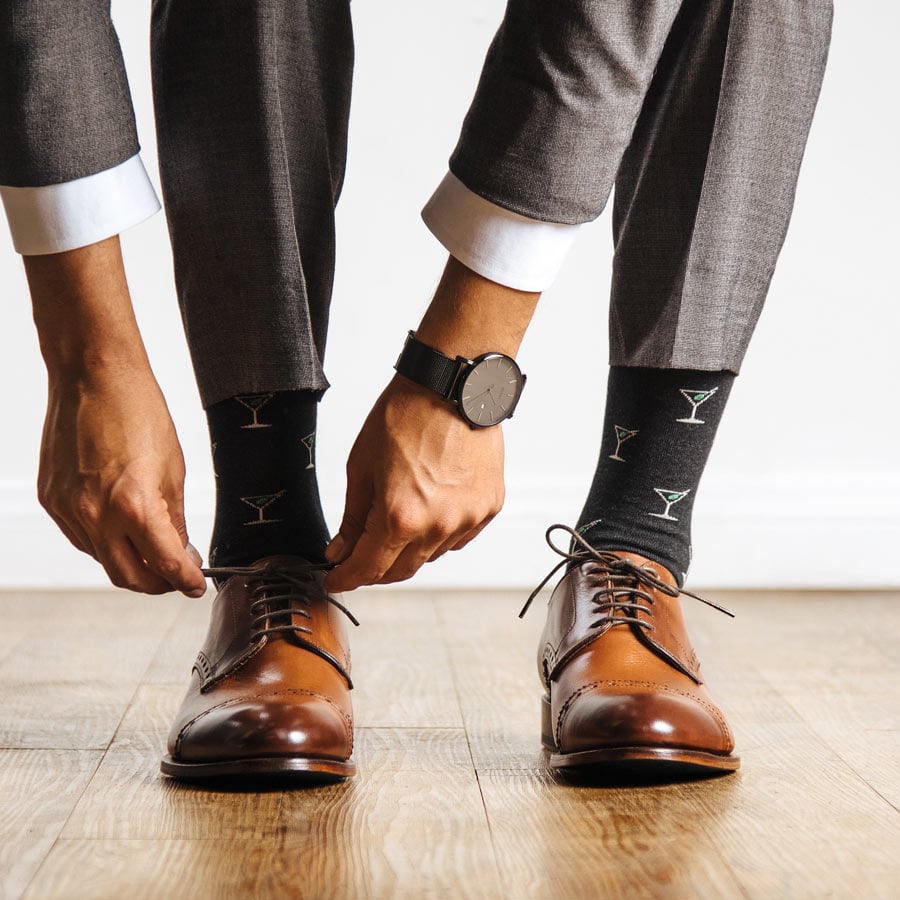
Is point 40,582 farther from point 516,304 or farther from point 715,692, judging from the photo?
point 516,304

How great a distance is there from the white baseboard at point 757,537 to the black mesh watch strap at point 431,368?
94 cm

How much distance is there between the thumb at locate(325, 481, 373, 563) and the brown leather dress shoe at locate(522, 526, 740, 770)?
0.18 metres

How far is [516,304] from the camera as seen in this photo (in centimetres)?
73

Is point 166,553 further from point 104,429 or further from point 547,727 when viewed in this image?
point 547,727

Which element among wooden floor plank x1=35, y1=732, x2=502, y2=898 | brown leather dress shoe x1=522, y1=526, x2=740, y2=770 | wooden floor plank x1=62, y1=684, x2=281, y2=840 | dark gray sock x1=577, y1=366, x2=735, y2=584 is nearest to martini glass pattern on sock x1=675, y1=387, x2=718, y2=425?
dark gray sock x1=577, y1=366, x2=735, y2=584

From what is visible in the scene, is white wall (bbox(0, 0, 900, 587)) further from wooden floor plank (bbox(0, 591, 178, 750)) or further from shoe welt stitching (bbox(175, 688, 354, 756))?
shoe welt stitching (bbox(175, 688, 354, 756))

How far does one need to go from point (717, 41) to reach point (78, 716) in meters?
0.74

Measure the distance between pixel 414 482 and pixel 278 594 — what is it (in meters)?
0.18

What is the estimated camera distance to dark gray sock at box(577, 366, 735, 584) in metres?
0.86

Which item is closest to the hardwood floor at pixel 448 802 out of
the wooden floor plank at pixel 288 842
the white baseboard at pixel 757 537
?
the wooden floor plank at pixel 288 842

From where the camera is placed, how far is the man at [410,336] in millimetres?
695

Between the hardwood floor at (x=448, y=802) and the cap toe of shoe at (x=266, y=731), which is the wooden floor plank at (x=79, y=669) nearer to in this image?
the hardwood floor at (x=448, y=802)

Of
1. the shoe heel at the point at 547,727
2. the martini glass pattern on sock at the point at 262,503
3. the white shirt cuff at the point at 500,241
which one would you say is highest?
the white shirt cuff at the point at 500,241

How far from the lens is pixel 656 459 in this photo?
867 millimetres
